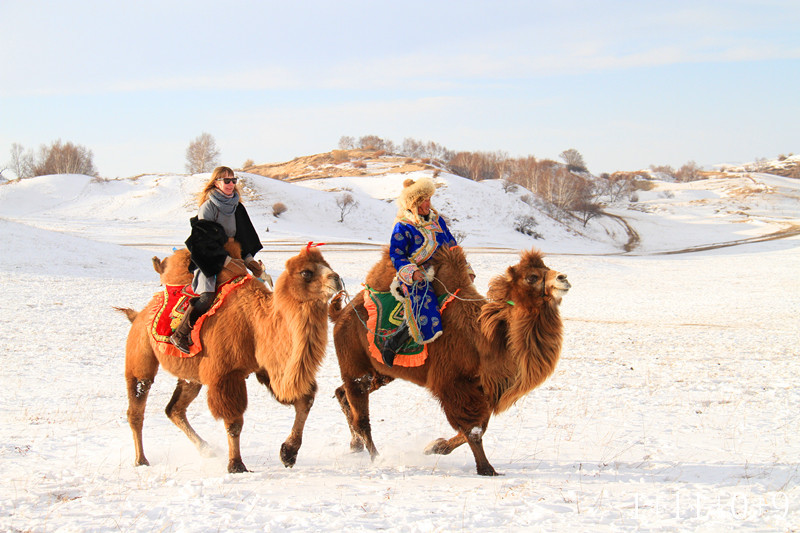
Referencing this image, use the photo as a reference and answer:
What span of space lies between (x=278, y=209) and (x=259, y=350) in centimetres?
4769

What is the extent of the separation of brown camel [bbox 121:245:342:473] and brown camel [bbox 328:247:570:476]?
3.78 feet

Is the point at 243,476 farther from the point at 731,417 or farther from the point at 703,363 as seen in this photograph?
the point at 703,363

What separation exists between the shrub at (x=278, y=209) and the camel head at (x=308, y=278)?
47.1 m

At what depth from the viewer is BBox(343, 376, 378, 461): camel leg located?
609 centimetres

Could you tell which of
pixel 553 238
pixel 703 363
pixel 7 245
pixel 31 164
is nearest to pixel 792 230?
pixel 553 238

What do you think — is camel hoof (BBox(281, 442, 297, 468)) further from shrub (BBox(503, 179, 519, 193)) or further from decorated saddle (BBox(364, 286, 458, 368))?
shrub (BBox(503, 179, 519, 193))

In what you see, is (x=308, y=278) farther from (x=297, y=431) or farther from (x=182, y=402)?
(x=182, y=402)

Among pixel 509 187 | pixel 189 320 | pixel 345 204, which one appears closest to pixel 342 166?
pixel 509 187

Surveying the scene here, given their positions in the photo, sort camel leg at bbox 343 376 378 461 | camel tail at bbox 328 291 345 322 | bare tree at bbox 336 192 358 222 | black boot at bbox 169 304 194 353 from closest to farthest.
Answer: black boot at bbox 169 304 194 353 < camel leg at bbox 343 376 378 461 < camel tail at bbox 328 291 345 322 < bare tree at bbox 336 192 358 222

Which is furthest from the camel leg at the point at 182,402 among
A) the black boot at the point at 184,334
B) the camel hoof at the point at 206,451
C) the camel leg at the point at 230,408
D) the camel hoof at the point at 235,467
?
the camel hoof at the point at 235,467

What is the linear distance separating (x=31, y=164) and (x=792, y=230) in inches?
4003

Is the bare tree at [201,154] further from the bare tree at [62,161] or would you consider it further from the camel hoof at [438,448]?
the camel hoof at [438,448]

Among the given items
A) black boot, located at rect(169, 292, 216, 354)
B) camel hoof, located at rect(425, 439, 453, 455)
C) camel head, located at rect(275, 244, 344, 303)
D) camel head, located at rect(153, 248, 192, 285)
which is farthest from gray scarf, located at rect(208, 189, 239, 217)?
camel hoof, located at rect(425, 439, 453, 455)

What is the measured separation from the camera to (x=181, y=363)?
5773mm
